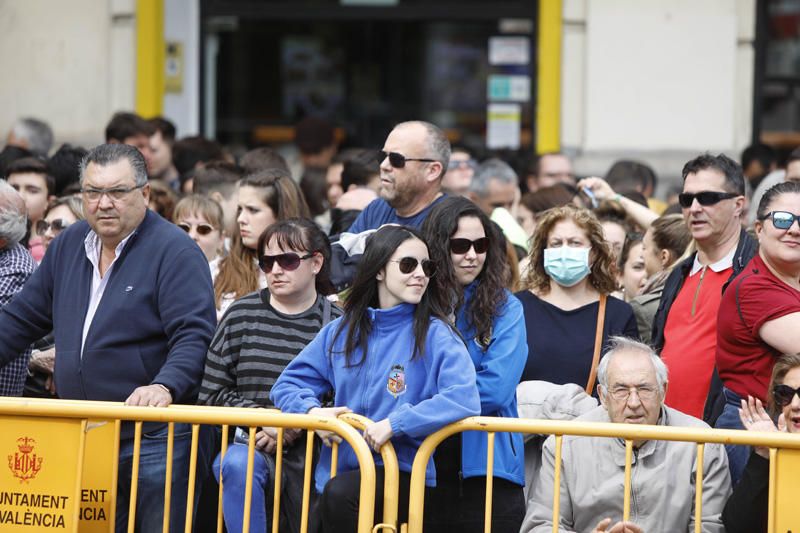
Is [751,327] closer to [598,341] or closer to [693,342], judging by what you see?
[693,342]

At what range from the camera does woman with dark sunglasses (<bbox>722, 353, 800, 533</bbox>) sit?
212 inches

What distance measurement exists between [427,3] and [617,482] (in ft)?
26.8

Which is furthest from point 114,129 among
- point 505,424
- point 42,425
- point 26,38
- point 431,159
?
point 505,424

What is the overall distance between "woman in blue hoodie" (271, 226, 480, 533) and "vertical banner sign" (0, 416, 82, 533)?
33.5 inches

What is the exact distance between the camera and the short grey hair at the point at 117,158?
6.21 m

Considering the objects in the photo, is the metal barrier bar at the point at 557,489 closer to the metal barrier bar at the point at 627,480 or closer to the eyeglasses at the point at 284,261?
the metal barrier bar at the point at 627,480

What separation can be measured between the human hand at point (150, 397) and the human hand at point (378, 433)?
0.87m

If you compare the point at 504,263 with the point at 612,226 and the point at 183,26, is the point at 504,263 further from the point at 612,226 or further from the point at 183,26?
the point at 183,26

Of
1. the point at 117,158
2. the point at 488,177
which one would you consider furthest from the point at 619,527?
the point at 488,177

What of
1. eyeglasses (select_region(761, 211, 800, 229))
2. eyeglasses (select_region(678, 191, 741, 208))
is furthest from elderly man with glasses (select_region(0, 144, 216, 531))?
eyeglasses (select_region(761, 211, 800, 229))

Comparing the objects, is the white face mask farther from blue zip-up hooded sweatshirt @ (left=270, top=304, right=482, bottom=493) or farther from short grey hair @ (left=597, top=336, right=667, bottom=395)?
blue zip-up hooded sweatshirt @ (left=270, top=304, right=482, bottom=493)

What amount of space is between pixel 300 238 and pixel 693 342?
5.96 feet

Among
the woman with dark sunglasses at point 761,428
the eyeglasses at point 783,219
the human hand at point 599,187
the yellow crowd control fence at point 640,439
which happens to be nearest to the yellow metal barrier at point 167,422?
the yellow crowd control fence at point 640,439

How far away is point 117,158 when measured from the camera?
6.21m
